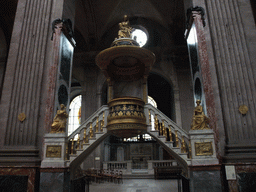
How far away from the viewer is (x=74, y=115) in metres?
19.7

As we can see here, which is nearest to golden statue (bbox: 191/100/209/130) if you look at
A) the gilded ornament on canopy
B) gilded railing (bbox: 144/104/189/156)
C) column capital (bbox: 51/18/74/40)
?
gilded railing (bbox: 144/104/189/156)

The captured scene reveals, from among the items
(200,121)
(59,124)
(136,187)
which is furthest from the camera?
(136,187)

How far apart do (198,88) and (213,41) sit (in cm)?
137

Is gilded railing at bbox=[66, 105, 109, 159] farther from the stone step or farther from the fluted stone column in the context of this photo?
the stone step

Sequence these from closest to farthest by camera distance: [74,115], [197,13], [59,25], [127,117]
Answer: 1. [127,117]
2. [197,13]
3. [59,25]
4. [74,115]

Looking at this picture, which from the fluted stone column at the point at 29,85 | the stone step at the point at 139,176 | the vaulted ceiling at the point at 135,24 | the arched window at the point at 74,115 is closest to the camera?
the fluted stone column at the point at 29,85

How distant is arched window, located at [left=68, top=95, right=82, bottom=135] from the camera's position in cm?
1930

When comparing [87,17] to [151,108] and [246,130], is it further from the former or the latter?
[246,130]

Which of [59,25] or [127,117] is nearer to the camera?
[127,117]

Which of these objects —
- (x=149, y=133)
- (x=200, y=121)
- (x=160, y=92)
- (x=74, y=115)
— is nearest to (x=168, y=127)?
(x=149, y=133)

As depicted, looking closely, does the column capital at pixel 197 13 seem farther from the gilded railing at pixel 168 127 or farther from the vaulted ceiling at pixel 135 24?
the vaulted ceiling at pixel 135 24

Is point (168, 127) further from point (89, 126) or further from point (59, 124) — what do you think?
point (59, 124)

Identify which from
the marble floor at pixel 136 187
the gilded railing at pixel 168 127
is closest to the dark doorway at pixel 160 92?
the marble floor at pixel 136 187

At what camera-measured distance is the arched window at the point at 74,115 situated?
63.3 feet
